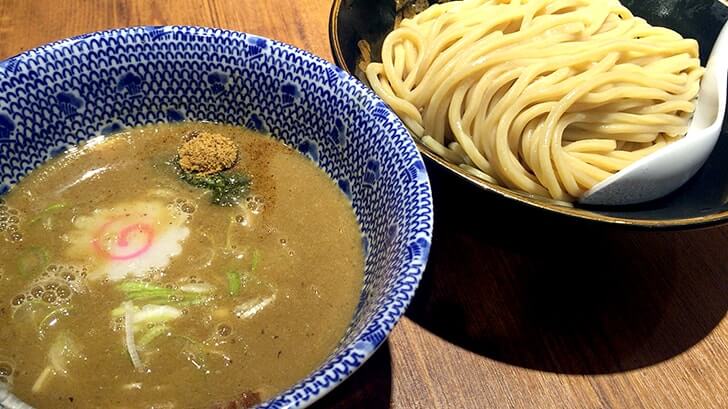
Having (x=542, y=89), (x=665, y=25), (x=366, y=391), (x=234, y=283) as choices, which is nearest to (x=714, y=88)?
(x=665, y=25)

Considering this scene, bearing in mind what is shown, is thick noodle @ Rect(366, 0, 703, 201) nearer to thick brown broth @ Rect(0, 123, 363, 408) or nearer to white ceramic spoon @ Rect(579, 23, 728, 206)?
white ceramic spoon @ Rect(579, 23, 728, 206)

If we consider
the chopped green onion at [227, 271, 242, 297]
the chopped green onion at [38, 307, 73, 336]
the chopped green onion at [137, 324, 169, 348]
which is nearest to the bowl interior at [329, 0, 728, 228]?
the chopped green onion at [227, 271, 242, 297]

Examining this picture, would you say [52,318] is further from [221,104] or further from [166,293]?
[221,104]

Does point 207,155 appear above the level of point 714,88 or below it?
below

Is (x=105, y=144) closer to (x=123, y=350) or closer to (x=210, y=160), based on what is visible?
(x=210, y=160)

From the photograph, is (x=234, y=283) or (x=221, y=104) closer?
(x=234, y=283)

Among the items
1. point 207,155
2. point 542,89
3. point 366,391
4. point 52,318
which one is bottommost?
point 366,391

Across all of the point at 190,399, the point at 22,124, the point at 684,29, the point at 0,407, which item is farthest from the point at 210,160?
the point at 684,29
